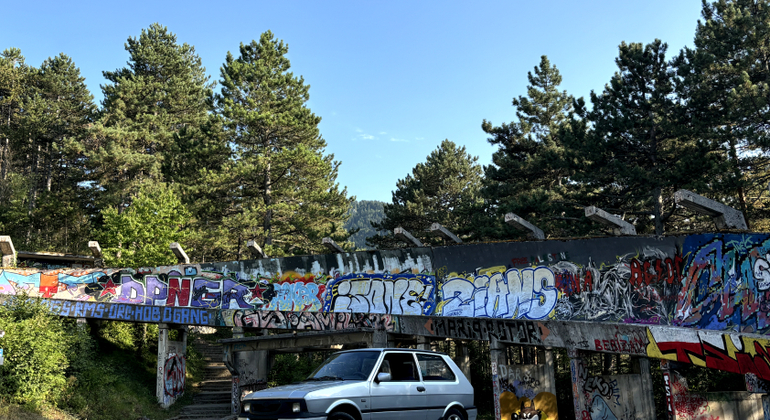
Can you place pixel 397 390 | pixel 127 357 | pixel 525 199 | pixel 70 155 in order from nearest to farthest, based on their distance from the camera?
pixel 397 390, pixel 127 357, pixel 525 199, pixel 70 155

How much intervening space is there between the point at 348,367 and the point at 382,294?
14.7 metres

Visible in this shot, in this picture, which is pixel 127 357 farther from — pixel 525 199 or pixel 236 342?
pixel 525 199

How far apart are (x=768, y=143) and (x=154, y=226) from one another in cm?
3159

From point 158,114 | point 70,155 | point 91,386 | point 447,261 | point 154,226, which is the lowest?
point 91,386

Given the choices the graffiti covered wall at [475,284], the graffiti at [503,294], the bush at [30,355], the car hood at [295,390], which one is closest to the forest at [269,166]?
the bush at [30,355]

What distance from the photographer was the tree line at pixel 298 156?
2591 cm

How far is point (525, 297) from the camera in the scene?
19672 mm

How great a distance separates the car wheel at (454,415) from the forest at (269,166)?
16504mm

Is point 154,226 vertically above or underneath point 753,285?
above

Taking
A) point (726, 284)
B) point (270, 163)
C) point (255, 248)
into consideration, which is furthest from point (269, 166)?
point (726, 284)

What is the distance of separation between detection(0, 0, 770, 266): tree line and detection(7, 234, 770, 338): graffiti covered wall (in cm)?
595

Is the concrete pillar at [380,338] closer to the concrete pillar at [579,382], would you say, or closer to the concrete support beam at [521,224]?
the concrete support beam at [521,224]

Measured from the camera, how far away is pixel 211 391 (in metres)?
26.5

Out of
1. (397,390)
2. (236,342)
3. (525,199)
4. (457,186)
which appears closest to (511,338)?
(397,390)
